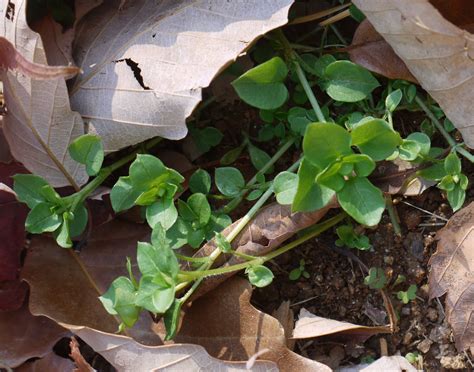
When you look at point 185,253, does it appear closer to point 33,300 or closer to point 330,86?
point 33,300

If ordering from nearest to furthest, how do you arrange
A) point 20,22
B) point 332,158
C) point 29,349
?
point 332,158
point 20,22
point 29,349

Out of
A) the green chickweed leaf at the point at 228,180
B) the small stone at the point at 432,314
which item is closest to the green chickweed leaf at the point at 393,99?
the green chickweed leaf at the point at 228,180

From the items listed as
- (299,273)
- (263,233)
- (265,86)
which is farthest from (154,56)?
(299,273)

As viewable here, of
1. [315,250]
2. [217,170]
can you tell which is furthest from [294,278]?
[217,170]

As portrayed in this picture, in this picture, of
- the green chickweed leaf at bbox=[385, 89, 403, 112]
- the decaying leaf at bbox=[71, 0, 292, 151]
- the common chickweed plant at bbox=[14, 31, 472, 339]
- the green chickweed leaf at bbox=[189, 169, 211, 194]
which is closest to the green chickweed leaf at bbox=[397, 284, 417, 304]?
the common chickweed plant at bbox=[14, 31, 472, 339]

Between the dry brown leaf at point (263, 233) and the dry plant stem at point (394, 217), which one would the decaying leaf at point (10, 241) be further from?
the dry plant stem at point (394, 217)

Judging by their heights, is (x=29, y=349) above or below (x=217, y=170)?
below
